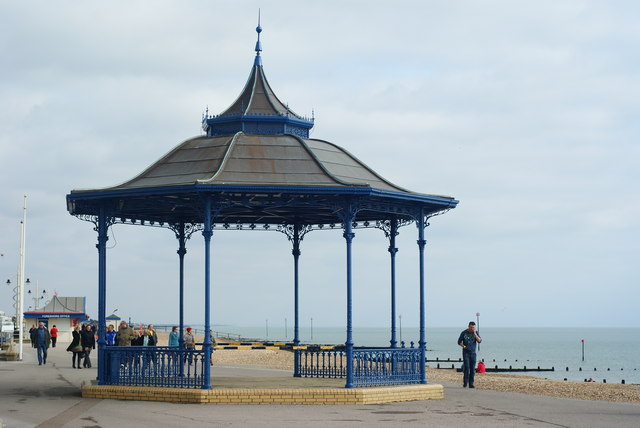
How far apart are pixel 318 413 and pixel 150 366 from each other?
15.6 ft

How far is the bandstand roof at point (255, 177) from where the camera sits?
21406 millimetres

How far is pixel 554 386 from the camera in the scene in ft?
101

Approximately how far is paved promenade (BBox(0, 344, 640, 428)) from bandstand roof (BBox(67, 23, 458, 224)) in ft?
14.9

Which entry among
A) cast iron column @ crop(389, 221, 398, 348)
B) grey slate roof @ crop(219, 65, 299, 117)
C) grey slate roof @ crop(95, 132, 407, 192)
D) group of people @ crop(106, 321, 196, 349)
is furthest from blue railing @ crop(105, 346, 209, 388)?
grey slate roof @ crop(219, 65, 299, 117)

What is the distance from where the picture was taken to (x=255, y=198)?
72.5 feet

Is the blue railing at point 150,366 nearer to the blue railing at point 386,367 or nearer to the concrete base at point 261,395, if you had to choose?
the concrete base at point 261,395

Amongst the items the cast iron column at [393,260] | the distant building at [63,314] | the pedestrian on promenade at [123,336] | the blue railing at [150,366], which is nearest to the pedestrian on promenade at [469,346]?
the cast iron column at [393,260]

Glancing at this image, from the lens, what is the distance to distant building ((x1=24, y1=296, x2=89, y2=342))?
71.3 m

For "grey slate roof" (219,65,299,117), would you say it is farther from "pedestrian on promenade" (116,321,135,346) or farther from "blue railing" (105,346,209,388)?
"blue railing" (105,346,209,388)

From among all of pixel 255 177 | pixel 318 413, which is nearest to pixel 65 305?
pixel 255 177

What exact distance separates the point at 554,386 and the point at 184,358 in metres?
14.3

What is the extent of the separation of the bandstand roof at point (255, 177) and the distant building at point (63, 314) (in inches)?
1858

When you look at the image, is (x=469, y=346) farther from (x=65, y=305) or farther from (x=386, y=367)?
(x=65, y=305)

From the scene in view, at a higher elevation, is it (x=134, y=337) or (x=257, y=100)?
(x=257, y=100)
